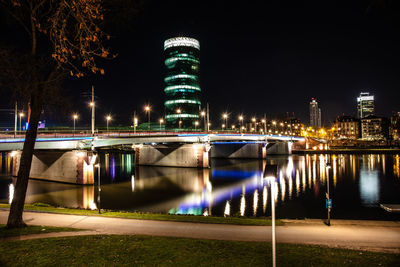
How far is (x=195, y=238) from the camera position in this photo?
11266mm

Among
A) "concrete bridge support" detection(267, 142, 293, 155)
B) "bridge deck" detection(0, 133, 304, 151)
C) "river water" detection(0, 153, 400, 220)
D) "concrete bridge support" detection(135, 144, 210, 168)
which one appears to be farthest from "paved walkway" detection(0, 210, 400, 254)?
"concrete bridge support" detection(267, 142, 293, 155)

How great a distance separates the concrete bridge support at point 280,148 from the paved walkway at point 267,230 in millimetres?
99403

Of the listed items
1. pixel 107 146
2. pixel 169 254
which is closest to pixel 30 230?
pixel 169 254

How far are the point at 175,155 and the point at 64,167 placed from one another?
29.6 m

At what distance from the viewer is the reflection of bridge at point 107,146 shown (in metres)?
41.6

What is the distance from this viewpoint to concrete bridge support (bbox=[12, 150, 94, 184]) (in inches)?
1651

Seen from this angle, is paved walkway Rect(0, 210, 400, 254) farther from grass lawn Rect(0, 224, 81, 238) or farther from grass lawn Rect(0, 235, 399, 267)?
grass lawn Rect(0, 235, 399, 267)

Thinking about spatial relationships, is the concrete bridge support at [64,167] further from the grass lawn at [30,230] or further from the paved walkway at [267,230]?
the grass lawn at [30,230]

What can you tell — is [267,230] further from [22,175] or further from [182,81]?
[182,81]

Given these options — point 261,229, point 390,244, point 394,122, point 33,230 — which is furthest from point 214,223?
point 394,122

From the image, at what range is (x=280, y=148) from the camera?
11331 centimetres

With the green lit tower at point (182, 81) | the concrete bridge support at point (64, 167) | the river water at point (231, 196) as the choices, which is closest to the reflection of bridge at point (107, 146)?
the concrete bridge support at point (64, 167)

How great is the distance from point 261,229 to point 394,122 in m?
202

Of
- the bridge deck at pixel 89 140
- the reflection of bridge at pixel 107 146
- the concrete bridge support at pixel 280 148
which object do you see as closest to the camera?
the bridge deck at pixel 89 140
